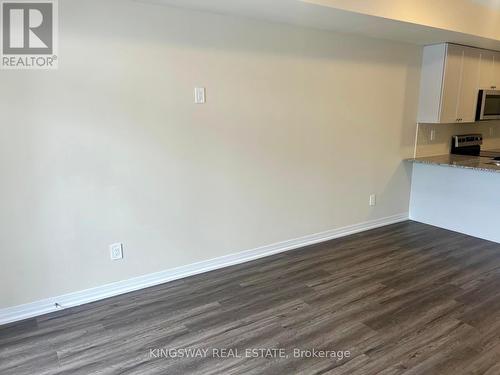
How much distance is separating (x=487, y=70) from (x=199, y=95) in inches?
149

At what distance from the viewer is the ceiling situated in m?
2.77

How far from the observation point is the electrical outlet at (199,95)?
9.93ft

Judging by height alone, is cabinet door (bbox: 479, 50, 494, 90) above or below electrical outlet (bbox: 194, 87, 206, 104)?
above

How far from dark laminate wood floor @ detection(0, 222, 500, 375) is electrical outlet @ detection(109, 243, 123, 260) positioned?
331 millimetres

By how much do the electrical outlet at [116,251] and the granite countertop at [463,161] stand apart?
3.49 metres

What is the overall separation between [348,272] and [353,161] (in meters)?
1.36

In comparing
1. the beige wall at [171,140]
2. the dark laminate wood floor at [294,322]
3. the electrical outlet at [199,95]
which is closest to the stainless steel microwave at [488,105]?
the beige wall at [171,140]

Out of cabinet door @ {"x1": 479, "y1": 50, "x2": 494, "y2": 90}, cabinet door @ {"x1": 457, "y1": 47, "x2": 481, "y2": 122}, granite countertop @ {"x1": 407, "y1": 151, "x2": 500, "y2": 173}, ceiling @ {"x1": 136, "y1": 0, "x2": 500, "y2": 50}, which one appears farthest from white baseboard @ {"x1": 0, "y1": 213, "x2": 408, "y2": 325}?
cabinet door @ {"x1": 479, "y1": 50, "x2": 494, "y2": 90}

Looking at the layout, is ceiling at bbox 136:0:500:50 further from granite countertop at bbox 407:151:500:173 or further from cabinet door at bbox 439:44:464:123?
granite countertop at bbox 407:151:500:173

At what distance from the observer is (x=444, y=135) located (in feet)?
16.0

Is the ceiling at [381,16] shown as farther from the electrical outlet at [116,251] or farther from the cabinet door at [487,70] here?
the electrical outlet at [116,251]

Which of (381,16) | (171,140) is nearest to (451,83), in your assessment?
(381,16)

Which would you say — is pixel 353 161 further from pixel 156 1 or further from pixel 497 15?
pixel 156 1

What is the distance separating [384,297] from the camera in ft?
9.52
